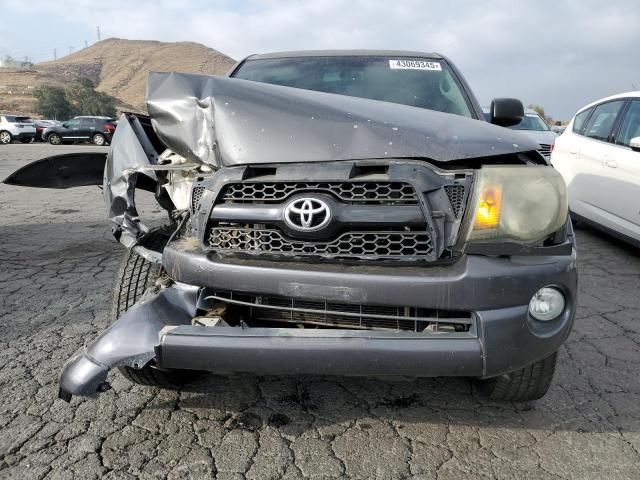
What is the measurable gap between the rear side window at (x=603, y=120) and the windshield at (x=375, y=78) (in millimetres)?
2762

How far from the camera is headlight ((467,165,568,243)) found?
1.87 meters

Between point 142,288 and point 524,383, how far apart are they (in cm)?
182

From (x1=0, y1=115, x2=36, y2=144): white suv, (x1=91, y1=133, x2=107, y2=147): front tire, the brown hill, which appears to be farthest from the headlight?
the brown hill

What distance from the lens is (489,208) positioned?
1877 millimetres

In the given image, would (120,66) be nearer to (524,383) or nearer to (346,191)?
(346,191)

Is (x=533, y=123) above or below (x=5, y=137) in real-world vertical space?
above

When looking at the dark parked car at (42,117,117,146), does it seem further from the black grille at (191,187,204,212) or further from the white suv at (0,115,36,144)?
the black grille at (191,187,204,212)

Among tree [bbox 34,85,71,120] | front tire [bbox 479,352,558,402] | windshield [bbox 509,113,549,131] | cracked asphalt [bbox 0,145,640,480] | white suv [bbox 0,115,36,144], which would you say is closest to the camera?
cracked asphalt [bbox 0,145,640,480]

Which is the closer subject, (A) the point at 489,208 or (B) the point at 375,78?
(A) the point at 489,208

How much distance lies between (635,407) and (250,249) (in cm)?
197

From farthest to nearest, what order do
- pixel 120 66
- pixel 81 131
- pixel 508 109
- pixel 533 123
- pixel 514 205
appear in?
pixel 120 66, pixel 81 131, pixel 533 123, pixel 508 109, pixel 514 205

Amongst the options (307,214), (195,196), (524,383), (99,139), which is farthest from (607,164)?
(99,139)

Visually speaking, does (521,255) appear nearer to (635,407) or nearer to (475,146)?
(475,146)

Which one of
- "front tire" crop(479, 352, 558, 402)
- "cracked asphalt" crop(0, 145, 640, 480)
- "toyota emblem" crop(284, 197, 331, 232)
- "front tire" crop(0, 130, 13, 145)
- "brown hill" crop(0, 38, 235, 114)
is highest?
"brown hill" crop(0, 38, 235, 114)
